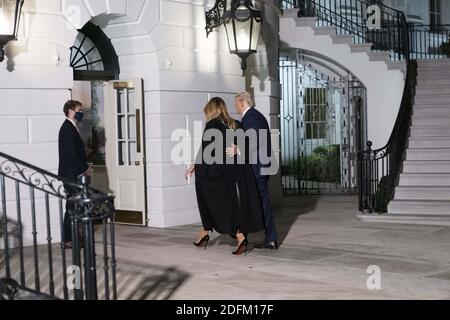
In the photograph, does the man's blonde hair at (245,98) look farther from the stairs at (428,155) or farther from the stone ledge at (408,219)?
the stairs at (428,155)

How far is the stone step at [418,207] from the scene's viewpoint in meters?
9.85

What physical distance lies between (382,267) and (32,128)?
4.42m

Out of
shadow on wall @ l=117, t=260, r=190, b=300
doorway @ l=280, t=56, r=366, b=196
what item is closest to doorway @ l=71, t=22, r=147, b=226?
shadow on wall @ l=117, t=260, r=190, b=300

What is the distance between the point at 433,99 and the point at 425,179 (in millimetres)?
2765

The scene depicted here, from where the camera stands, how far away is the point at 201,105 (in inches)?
397

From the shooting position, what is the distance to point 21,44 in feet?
26.9

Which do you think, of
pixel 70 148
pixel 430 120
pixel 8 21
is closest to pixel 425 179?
pixel 430 120

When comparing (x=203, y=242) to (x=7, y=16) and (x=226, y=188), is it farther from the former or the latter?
(x=7, y=16)

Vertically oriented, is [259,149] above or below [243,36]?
below

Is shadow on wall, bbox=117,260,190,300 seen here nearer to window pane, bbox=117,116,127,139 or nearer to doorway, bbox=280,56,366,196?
window pane, bbox=117,116,127,139

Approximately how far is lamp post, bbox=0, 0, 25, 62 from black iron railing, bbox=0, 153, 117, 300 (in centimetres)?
146

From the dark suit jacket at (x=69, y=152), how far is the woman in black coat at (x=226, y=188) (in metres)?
1.44

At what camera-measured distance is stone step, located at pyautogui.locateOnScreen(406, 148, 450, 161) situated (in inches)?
440
